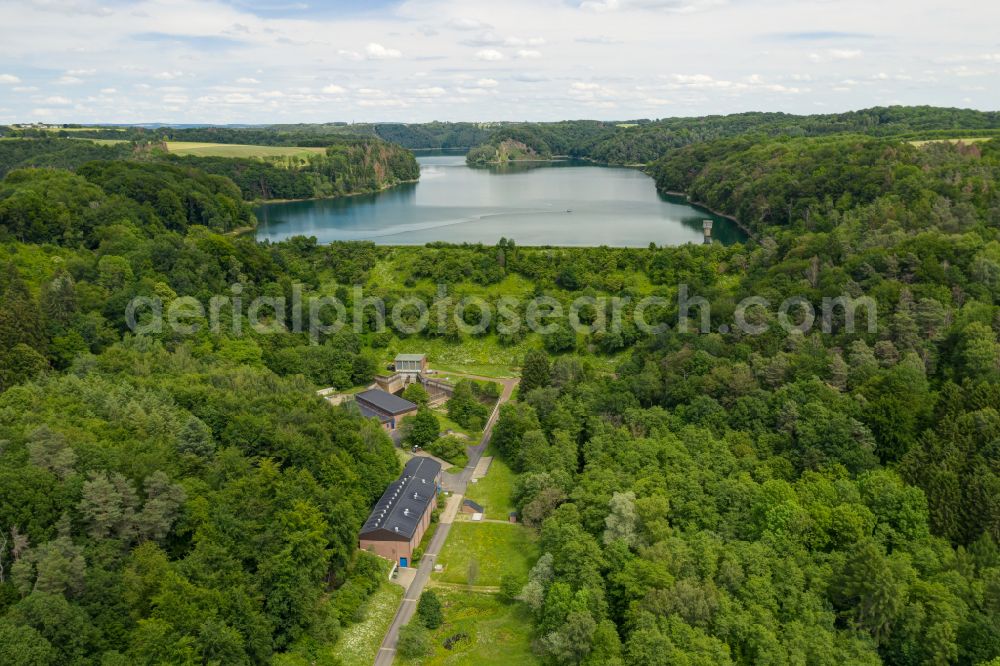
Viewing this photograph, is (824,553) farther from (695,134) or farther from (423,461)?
(695,134)

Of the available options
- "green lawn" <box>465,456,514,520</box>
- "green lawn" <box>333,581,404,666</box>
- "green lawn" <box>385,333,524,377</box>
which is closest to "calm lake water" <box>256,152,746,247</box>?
"green lawn" <box>385,333,524,377</box>

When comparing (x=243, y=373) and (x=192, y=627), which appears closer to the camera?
(x=192, y=627)

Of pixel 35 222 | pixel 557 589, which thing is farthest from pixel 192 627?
pixel 35 222

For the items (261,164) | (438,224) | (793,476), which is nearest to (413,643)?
(793,476)

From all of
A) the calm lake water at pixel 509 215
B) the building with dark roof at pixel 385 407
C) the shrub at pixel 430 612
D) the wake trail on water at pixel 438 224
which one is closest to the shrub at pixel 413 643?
the shrub at pixel 430 612

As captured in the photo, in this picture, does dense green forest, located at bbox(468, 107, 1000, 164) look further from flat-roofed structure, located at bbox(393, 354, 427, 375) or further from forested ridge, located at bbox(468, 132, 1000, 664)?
flat-roofed structure, located at bbox(393, 354, 427, 375)
